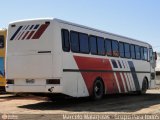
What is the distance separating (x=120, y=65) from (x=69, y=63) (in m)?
5.77

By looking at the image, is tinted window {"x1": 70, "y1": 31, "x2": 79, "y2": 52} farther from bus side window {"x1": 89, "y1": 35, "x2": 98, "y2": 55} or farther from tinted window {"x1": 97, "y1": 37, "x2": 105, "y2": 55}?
tinted window {"x1": 97, "y1": 37, "x2": 105, "y2": 55}

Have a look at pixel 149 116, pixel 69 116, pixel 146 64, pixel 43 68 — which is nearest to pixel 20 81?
pixel 43 68

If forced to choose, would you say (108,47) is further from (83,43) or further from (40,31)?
(40,31)

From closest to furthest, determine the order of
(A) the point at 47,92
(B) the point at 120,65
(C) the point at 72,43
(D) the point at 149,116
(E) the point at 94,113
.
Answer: (D) the point at 149,116 < (E) the point at 94,113 < (A) the point at 47,92 < (C) the point at 72,43 < (B) the point at 120,65

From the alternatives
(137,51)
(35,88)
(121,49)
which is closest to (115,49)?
A: (121,49)

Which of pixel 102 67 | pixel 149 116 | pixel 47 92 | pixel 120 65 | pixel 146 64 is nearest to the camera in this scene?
pixel 149 116

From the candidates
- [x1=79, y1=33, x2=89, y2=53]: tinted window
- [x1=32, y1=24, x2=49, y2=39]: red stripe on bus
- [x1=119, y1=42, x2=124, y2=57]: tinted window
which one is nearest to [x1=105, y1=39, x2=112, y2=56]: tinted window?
[x1=119, y1=42, x2=124, y2=57]: tinted window

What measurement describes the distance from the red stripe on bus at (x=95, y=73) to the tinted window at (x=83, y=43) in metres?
0.35

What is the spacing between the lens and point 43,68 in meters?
16.5

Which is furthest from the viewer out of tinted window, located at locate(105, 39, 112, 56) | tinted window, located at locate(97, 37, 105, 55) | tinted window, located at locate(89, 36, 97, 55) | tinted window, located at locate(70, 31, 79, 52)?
tinted window, located at locate(105, 39, 112, 56)

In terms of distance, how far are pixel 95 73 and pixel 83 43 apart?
1.62 m

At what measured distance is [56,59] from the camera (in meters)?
16.3

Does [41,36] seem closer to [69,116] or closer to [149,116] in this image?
[69,116]

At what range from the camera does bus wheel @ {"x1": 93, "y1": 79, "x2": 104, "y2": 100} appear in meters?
19.2
